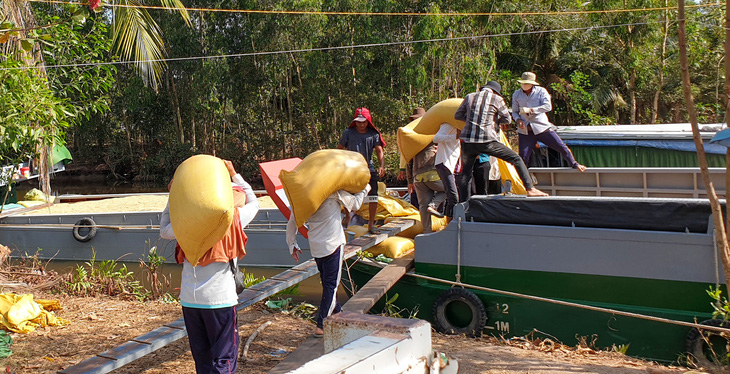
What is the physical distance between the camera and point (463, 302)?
6965 mm

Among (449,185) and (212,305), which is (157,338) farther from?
(449,185)

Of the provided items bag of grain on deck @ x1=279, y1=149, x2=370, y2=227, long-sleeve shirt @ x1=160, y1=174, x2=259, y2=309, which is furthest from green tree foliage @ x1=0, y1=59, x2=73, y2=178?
long-sleeve shirt @ x1=160, y1=174, x2=259, y2=309

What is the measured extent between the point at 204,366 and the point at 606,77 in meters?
20.2

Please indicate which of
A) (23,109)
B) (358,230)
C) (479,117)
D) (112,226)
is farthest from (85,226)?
(479,117)

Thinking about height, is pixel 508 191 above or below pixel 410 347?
above

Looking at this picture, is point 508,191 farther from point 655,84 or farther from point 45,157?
point 655,84

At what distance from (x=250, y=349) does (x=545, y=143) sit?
184 inches

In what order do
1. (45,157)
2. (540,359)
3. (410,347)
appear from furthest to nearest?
(45,157)
(540,359)
(410,347)

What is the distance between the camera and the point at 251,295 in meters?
5.54

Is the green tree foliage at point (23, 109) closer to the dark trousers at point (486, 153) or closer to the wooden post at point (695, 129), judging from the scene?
the dark trousers at point (486, 153)

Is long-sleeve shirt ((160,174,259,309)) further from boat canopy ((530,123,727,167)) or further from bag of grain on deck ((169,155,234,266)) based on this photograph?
boat canopy ((530,123,727,167))

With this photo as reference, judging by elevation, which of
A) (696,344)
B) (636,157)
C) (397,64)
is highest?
(397,64)

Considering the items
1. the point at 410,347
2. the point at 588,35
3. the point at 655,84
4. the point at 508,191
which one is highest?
the point at 588,35

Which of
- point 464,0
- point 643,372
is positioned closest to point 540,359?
point 643,372
